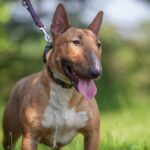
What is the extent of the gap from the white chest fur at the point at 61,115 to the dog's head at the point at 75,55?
0.60 ft

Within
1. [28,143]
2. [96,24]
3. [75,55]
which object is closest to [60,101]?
[28,143]

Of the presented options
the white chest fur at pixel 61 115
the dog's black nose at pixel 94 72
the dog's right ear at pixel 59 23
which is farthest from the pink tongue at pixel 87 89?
the dog's right ear at pixel 59 23

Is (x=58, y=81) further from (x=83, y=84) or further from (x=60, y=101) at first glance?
(x=83, y=84)

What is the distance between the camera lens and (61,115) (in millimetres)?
6973

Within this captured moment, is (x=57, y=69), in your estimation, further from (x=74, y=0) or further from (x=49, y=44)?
(x=74, y=0)

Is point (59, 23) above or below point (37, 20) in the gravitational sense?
above

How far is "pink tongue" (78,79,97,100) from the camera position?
21.4 ft

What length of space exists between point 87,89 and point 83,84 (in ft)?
0.20

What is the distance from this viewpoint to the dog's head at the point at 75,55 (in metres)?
6.41

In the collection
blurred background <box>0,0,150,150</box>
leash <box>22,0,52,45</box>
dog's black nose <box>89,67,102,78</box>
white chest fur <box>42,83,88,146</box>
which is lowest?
blurred background <box>0,0,150,150</box>

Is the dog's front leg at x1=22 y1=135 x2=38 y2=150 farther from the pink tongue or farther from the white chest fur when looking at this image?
the pink tongue

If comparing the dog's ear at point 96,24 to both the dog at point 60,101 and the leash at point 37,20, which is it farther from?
the leash at point 37,20

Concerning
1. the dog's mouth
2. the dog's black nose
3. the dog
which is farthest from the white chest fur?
the dog's black nose

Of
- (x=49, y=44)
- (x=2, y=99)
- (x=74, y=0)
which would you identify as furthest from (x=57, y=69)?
(x=74, y=0)
